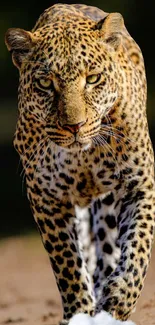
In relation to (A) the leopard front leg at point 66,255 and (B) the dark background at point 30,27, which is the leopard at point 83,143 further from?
(B) the dark background at point 30,27

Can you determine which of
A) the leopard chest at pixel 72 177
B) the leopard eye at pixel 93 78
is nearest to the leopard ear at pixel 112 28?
the leopard eye at pixel 93 78

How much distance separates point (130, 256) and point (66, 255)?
59 cm

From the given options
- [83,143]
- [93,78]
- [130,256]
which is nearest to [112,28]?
[93,78]

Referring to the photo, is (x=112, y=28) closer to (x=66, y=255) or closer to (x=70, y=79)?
(x=70, y=79)

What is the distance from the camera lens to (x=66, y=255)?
24.2 ft

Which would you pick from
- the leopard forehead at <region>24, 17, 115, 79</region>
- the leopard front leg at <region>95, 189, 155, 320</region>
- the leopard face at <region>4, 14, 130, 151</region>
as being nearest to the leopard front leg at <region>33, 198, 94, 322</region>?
the leopard front leg at <region>95, 189, 155, 320</region>

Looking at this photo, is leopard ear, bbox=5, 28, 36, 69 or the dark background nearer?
leopard ear, bbox=5, 28, 36, 69

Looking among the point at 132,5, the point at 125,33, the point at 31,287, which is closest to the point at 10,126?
the point at 132,5

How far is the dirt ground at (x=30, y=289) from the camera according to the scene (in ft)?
28.7

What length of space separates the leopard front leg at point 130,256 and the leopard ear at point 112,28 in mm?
755

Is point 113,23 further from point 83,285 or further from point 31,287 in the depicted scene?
point 31,287

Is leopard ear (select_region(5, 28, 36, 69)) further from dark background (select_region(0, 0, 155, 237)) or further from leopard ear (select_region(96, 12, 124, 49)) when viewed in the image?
dark background (select_region(0, 0, 155, 237))

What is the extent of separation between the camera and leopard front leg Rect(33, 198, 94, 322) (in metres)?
7.29

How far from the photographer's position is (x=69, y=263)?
7.38 m
